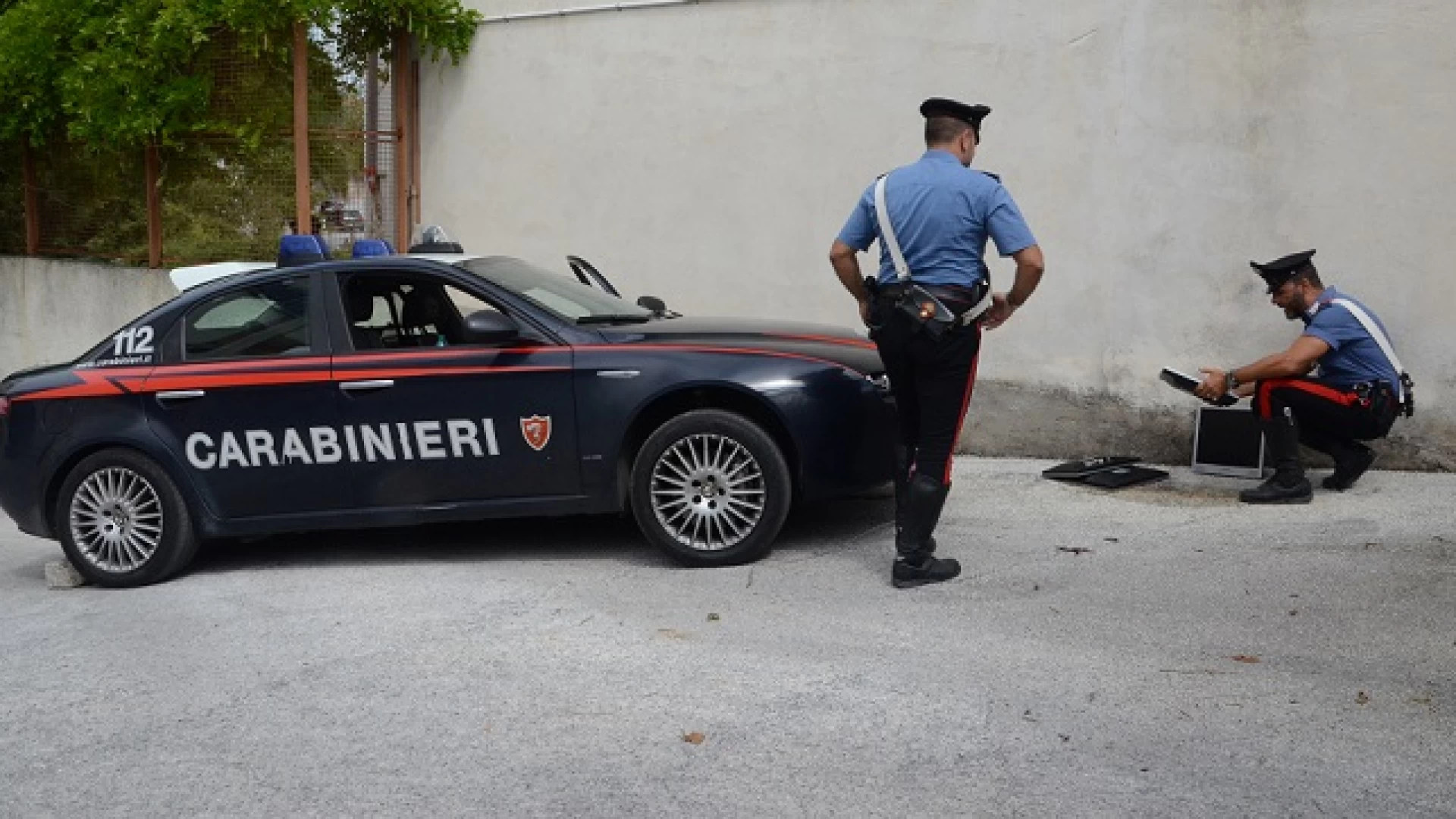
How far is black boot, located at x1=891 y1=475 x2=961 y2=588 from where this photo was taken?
6.46m

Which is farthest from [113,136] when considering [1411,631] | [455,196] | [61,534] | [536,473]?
[1411,631]

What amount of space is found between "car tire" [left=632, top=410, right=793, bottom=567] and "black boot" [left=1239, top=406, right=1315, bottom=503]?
8.66 ft

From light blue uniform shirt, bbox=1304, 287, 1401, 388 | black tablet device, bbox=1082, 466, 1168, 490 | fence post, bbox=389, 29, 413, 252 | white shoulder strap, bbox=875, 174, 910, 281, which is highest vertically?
fence post, bbox=389, 29, 413, 252

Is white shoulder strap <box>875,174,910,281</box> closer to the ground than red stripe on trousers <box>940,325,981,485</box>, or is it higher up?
higher up

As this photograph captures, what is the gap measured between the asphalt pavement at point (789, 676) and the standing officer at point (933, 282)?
19.9 inches

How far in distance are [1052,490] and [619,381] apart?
282 cm

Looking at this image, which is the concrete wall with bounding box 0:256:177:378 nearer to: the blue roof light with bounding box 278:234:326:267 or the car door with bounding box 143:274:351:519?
the blue roof light with bounding box 278:234:326:267

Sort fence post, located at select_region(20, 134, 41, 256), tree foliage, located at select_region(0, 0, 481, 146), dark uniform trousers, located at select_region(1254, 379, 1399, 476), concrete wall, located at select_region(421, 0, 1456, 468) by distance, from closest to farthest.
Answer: dark uniform trousers, located at select_region(1254, 379, 1399, 476) → concrete wall, located at select_region(421, 0, 1456, 468) → tree foliage, located at select_region(0, 0, 481, 146) → fence post, located at select_region(20, 134, 41, 256)

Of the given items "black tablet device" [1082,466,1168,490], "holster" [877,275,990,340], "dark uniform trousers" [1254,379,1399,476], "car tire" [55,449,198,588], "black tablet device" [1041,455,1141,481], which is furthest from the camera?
"black tablet device" [1041,455,1141,481]

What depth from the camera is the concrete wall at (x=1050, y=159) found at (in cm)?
859

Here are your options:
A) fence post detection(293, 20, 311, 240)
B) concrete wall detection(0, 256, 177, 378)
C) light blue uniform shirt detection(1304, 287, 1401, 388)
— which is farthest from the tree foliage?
light blue uniform shirt detection(1304, 287, 1401, 388)

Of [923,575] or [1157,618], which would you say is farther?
[923,575]

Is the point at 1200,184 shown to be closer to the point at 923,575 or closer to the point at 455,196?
the point at 923,575

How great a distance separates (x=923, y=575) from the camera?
662cm
